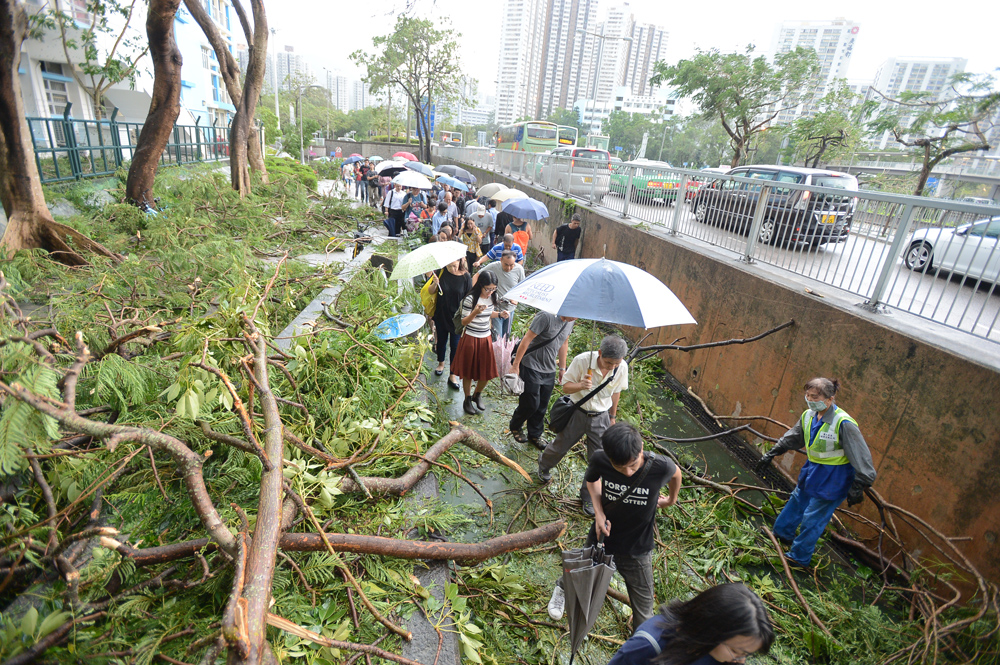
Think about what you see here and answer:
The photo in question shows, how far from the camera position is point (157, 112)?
8406 millimetres

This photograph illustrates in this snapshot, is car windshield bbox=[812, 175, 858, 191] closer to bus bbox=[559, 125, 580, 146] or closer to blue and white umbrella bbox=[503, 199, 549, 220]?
blue and white umbrella bbox=[503, 199, 549, 220]

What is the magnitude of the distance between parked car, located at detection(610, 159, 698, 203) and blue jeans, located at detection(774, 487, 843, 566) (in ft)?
16.7

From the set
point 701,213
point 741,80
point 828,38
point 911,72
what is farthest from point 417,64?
point 828,38

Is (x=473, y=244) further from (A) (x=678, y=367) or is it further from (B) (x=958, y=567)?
(B) (x=958, y=567)

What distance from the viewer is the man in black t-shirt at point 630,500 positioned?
2.45m

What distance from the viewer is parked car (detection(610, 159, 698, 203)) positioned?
7672 mm

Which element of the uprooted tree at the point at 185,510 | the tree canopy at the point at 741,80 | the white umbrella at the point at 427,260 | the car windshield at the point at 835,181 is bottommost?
the uprooted tree at the point at 185,510

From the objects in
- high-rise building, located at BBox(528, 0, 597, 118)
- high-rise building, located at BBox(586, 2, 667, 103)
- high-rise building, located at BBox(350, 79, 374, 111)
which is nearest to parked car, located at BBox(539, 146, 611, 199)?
high-rise building, located at BBox(528, 0, 597, 118)

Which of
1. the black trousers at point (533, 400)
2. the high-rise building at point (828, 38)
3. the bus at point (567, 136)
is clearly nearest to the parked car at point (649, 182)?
the black trousers at point (533, 400)

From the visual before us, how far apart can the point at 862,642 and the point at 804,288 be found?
10.5ft

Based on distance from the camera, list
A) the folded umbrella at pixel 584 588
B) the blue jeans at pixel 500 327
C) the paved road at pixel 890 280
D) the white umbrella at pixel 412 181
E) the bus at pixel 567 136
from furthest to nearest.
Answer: the bus at pixel 567 136, the white umbrella at pixel 412 181, the blue jeans at pixel 500 327, the paved road at pixel 890 280, the folded umbrella at pixel 584 588

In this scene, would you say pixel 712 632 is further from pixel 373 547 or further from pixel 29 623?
pixel 29 623

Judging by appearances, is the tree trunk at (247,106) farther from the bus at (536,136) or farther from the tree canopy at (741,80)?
the tree canopy at (741,80)

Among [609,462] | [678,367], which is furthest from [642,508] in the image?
[678,367]
